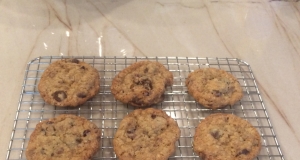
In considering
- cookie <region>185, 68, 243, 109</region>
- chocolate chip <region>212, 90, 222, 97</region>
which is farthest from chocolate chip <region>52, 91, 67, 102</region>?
chocolate chip <region>212, 90, 222, 97</region>

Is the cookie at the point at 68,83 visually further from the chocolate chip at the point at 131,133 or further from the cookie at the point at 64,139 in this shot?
the chocolate chip at the point at 131,133

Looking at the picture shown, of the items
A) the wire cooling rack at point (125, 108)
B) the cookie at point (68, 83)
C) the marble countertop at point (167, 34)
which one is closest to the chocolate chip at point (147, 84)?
the wire cooling rack at point (125, 108)

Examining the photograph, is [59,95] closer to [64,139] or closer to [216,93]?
[64,139]

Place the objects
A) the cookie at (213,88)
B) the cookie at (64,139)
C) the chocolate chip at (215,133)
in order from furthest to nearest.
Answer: the cookie at (213,88)
the chocolate chip at (215,133)
the cookie at (64,139)

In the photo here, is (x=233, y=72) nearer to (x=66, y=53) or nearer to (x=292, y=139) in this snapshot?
(x=292, y=139)

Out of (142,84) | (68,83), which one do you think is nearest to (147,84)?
(142,84)
